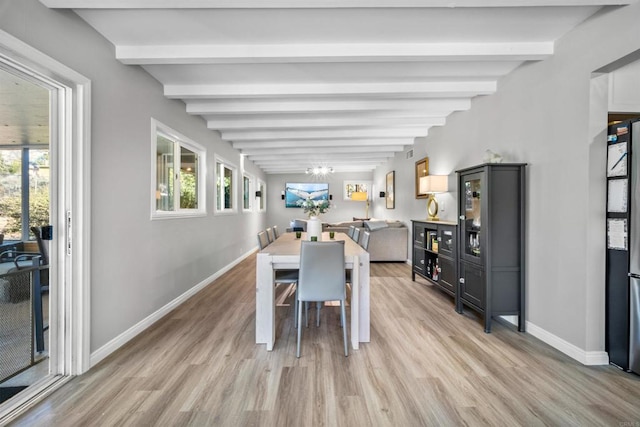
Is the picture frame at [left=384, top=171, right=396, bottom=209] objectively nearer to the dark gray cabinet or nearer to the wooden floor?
the dark gray cabinet

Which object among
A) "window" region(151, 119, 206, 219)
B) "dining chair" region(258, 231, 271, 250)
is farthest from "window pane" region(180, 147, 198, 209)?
"dining chair" region(258, 231, 271, 250)

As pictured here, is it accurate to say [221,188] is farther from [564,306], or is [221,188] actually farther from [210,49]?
[564,306]

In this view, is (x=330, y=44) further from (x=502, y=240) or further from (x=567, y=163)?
(x=502, y=240)

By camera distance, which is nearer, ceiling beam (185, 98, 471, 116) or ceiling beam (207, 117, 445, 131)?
ceiling beam (185, 98, 471, 116)

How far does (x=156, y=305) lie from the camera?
3.14 m

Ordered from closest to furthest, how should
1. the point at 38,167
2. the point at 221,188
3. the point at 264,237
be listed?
the point at 38,167
the point at 264,237
the point at 221,188

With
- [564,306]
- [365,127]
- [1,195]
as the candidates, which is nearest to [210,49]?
[1,195]

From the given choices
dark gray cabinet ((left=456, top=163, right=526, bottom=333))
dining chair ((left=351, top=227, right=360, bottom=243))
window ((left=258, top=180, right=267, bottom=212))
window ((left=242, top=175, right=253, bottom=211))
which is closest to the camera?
dark gray cabinet ((left=456, top=163, right=526, bottom=333))

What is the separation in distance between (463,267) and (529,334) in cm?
83

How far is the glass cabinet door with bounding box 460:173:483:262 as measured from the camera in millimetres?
3045

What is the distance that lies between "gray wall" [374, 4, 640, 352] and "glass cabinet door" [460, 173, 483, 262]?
429 mm

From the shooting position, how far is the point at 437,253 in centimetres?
404

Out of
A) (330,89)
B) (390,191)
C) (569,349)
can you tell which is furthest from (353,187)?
(569,349)

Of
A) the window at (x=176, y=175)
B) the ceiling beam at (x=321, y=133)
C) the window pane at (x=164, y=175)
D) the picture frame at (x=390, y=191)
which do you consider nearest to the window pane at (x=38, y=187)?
the window at (x=176, y=175)
